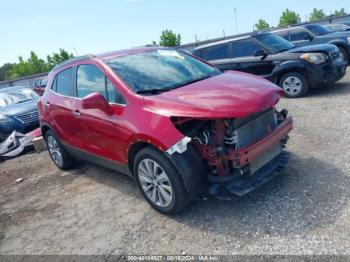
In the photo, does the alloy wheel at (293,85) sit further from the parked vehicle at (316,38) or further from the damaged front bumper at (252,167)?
the damaged front bumper at (252,167)

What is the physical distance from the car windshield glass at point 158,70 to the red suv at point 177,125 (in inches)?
0.5

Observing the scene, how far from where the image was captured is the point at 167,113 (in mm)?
3494

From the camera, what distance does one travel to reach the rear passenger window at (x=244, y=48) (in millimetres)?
8656

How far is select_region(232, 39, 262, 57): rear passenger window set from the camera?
866cm

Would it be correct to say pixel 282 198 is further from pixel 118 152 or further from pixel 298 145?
pixel 118 152

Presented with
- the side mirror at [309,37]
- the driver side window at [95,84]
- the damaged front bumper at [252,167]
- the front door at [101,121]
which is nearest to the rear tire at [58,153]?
the front door at [101,121]

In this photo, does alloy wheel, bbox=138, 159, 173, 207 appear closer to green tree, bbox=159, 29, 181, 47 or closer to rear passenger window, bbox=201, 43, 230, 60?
rear passenger window, bbox=201, 43, 230, 60

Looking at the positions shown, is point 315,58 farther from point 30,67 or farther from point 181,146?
point 30,67

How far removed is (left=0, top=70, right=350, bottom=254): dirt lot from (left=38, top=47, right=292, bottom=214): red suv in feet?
0.87

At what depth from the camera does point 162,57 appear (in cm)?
473

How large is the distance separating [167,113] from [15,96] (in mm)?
8490

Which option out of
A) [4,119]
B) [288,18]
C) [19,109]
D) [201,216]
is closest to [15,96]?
Result: [19,109]

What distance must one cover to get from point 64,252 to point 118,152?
4.16 feet

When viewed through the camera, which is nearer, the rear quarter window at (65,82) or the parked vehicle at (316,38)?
the rear quarter window at (65,82)
